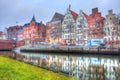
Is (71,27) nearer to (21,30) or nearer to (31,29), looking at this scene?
(31,29)

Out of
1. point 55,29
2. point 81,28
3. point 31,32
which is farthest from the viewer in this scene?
point 31,32

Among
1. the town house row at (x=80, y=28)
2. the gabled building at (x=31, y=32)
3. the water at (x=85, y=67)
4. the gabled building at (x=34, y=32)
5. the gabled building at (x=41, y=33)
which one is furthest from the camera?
the gabled building at (x=31, y=32)

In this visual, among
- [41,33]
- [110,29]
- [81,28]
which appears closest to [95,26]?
[110,29]

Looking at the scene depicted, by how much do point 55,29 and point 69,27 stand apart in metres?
8.17

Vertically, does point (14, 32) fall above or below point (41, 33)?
above

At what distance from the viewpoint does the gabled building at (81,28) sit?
220 feet

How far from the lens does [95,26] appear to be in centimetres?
6309

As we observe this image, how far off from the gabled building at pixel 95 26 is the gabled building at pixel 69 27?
8.46m

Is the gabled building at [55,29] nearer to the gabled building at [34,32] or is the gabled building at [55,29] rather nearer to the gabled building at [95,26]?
the gabled building at [34,32]

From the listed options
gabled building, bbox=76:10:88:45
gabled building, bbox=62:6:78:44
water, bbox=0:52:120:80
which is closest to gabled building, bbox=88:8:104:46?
gabled building, bbox=76:10:88:45

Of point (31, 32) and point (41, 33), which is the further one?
point (31, 32)

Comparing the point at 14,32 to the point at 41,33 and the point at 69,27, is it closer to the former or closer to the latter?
the point at 41,33

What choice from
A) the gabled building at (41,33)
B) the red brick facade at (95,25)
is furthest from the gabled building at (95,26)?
the gabled building at (41,33)

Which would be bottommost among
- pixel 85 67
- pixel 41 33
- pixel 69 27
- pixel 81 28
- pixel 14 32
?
pixel 85 67
